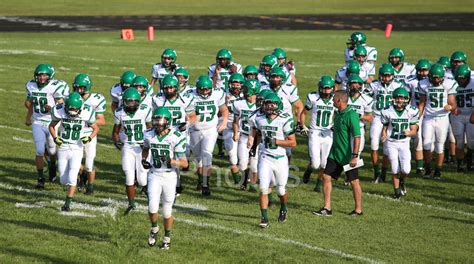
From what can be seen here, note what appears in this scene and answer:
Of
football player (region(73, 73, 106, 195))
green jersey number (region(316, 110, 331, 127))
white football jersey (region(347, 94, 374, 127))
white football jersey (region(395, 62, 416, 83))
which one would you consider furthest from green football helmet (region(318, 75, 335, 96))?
football player (region(73, 73, 106, 195))

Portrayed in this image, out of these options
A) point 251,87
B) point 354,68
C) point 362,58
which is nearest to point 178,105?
point 251,87

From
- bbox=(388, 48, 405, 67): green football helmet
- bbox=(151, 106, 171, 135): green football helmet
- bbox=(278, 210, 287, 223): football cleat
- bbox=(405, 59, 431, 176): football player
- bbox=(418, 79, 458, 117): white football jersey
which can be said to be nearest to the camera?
bbox=(151, 106, 171, 135): green football helmet

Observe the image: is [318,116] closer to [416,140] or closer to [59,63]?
[416,140]

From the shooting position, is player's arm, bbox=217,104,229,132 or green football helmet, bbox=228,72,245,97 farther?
green football helmet, bbox=228,72,245,97

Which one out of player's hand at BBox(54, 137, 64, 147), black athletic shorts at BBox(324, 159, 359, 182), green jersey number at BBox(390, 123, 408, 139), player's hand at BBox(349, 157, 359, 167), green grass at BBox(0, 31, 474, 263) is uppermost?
green jersey number at BBox(390, 123, 408, 139)

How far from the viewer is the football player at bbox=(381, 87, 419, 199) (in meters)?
14.7

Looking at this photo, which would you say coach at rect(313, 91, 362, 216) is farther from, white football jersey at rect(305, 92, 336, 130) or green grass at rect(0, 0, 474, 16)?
green grass at rect(0, 0, 474, 16)

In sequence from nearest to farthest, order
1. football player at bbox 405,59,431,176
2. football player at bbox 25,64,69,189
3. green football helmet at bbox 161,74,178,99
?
green football helmet at bbox 161,74,178,99 < football player at bbox 25,64,69,189 < football player at bbox 405,59,431,176

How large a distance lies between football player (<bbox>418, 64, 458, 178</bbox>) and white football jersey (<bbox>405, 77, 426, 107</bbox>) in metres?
0.38

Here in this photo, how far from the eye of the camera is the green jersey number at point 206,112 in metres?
14.9

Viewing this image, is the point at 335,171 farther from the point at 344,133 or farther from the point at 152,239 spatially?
the point at 152,239

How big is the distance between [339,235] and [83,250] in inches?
130

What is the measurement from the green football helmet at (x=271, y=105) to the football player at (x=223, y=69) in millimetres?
4630

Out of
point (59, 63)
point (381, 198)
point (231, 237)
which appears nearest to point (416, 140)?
point (381, 198)
